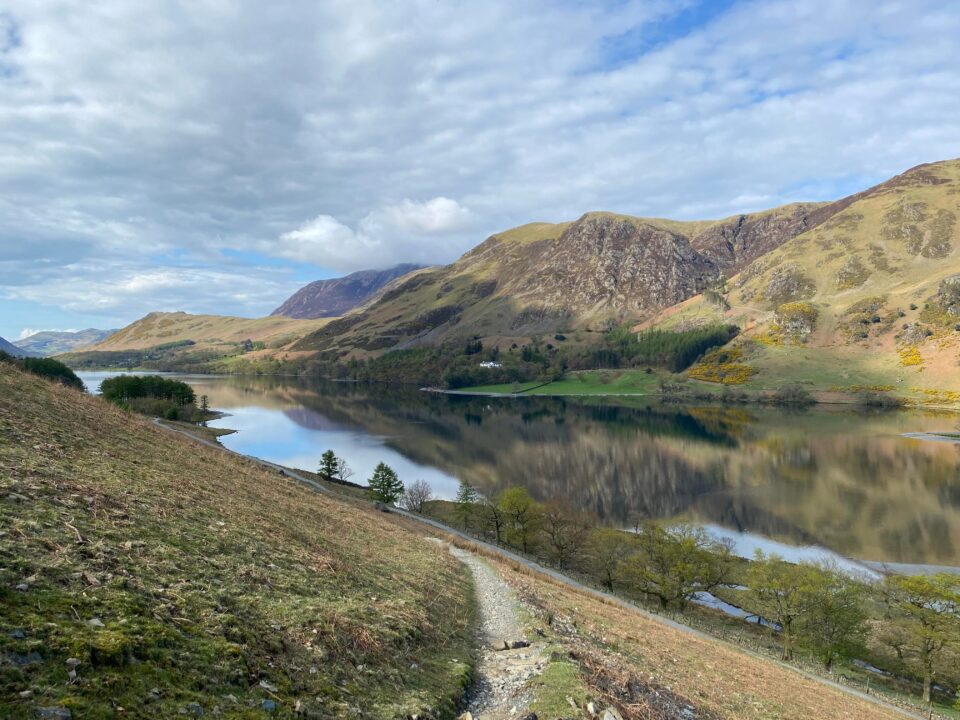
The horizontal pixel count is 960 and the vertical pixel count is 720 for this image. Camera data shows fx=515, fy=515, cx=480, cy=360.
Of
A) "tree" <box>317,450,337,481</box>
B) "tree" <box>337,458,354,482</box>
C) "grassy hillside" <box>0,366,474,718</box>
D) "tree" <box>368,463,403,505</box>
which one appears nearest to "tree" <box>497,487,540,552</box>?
"tree" <box>368,463,403,505</box>

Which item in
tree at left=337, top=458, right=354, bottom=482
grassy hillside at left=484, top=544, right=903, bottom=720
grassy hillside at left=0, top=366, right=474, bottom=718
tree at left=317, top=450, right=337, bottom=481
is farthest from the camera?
tree at left=337, top=458, right=354, bottom=482

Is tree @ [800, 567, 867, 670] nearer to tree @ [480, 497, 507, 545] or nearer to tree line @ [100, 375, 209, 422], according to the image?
tree @ [480, 497, 507, 545]

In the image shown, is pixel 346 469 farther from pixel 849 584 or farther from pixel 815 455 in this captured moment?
pixel 815 455

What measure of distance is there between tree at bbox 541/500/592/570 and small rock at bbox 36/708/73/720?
191 ft

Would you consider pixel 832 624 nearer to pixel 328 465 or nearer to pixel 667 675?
pixel 667 675

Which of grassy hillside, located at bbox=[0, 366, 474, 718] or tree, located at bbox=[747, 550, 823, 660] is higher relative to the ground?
grassy hillside, located at bbox=[0, 366, 474, 718]

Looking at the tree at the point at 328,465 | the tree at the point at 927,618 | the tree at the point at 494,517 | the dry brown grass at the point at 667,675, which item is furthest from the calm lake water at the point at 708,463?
the dry brown grass at the point at 667,675

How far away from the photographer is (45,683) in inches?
289

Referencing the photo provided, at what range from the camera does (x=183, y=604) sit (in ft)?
37.6

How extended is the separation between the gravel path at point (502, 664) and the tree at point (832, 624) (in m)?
32.3

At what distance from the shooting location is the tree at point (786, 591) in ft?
140

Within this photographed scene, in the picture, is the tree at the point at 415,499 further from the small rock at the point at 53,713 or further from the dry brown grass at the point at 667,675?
the small rock at the point at 53,713

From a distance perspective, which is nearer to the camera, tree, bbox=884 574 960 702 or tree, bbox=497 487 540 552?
tree, bbox=884 574 960 702

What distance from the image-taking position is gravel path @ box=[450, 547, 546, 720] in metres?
12.8
